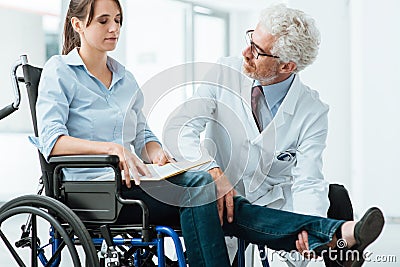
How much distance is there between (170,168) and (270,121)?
1.57ft

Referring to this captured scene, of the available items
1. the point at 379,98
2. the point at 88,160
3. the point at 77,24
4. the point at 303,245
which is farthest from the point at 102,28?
the point at 379,98

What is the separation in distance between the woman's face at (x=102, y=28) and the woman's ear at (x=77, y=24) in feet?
0.04

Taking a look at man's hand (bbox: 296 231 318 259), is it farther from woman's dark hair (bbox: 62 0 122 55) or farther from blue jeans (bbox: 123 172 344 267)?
woman's dark hair (bbox: 62 0 122 55)

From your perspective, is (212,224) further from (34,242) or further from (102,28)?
(102,28)

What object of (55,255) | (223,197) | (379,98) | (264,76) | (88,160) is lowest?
(55,255)

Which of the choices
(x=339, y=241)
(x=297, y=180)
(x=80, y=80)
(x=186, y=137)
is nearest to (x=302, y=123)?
(x=297, y=180)

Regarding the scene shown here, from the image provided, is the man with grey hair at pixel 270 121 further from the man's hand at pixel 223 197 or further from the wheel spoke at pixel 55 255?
the wheel spoke at pixel 55 255

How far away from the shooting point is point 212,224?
5.95 feet

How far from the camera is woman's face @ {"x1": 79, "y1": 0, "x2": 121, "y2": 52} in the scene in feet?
6.72

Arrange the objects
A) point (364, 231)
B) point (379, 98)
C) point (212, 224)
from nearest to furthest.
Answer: point (364, 231), point (212, 224), point (379, 98)

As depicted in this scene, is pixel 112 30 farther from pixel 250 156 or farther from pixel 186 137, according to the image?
pixel 250 156

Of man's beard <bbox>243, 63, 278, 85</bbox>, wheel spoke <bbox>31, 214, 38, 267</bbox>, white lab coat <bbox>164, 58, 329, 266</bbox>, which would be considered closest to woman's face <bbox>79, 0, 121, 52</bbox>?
white lab coat <bbox>164, 58, 329, 266</bbox>

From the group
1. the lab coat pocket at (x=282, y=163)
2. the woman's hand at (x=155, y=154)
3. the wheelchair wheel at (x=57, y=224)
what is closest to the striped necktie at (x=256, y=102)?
the lab coat pocket at (x=282, y=163)

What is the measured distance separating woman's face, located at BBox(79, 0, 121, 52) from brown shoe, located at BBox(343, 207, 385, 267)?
33.5 inches
